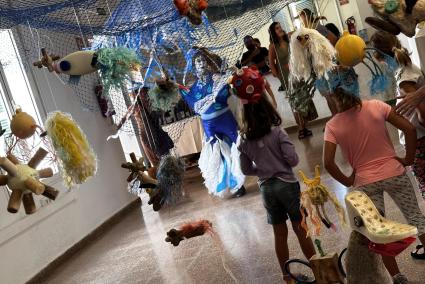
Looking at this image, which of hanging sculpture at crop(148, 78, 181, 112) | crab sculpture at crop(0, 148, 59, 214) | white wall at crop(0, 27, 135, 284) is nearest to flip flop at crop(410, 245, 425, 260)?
hanging sculpture at crop(148, 78, 181, 112)

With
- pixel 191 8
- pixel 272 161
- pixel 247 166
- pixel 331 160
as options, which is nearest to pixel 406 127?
pixel 331 160

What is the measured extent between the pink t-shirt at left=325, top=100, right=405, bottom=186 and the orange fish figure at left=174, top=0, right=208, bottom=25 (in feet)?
2.26

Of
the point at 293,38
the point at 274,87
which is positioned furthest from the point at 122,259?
the point at 274,87

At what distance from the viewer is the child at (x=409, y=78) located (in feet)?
6.68

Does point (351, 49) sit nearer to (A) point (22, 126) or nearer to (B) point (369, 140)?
(B) point (369, 140)

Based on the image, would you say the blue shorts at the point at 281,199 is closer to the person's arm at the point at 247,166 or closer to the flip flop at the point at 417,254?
the person's arm at the point at 247,166

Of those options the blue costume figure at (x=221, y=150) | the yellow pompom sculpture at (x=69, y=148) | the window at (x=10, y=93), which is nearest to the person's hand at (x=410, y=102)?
the yellow pompom sculpture at (x=69, y=148)

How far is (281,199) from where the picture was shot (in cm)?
248

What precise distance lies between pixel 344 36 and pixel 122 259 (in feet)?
9.08

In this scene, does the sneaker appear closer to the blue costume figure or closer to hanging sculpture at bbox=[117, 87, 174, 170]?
hanging sculpture at bbox=[117, 87, 174, 170]

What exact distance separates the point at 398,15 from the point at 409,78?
0.52 metres

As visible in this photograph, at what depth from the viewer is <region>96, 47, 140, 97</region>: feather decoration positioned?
6.26 feet

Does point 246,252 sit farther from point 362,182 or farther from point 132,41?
point 132,41

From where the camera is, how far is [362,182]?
2152 mm
